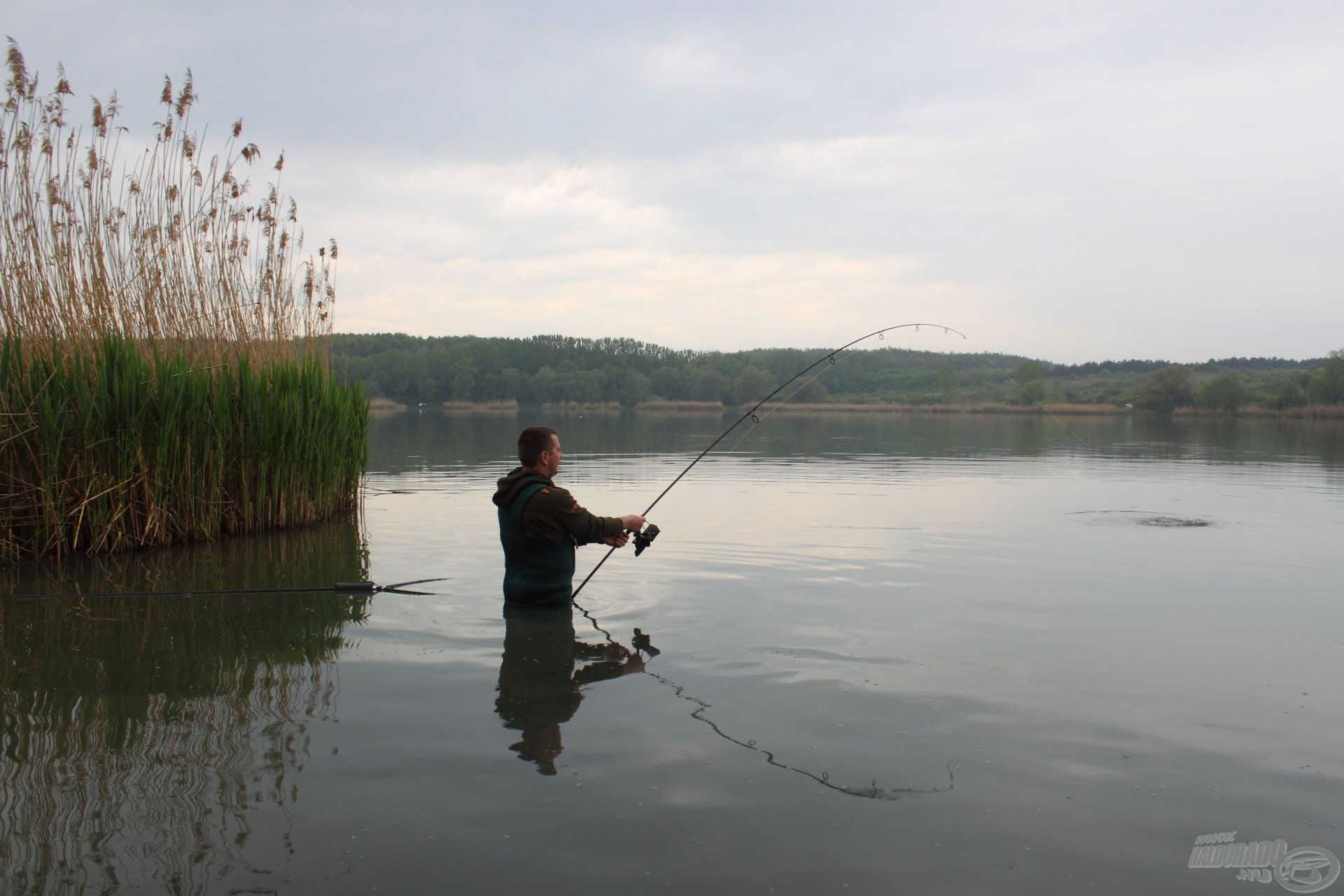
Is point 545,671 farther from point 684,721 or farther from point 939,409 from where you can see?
point 939,409

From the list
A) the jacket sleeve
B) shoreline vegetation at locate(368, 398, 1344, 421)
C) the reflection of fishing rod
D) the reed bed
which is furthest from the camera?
shoreline vegetation at locate(368, 398, 1344, 421)

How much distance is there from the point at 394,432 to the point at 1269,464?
33350mm

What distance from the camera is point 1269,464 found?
79.6ft

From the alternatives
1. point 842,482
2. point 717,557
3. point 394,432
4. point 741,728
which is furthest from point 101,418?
point 394,432

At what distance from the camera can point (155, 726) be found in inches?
190

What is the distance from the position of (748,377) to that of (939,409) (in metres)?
43.8

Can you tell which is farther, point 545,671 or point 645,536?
point 645,536

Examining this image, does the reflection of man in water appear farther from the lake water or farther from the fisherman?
the fisherman

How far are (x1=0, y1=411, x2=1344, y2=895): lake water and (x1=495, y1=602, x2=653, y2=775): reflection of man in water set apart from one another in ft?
0.11
